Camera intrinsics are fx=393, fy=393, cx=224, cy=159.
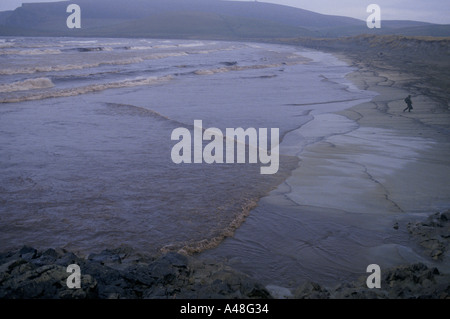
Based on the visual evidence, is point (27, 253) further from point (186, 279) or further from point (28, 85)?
point (28, 85)

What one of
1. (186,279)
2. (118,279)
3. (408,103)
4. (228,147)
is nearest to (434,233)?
(186,279)

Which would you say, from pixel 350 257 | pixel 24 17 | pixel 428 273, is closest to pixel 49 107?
pixel 350 257

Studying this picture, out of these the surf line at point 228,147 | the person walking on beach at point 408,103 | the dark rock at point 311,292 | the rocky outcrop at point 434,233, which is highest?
the person walking on beach at point 408,103

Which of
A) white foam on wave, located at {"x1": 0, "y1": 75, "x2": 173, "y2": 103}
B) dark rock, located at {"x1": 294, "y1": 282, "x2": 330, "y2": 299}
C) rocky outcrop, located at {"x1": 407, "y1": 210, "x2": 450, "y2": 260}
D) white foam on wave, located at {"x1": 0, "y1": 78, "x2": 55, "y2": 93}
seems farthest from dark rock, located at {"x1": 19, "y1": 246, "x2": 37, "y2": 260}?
white foam on wave, located at {"x1": 0, "y1": 78, "x2": 55, "y2": 93}

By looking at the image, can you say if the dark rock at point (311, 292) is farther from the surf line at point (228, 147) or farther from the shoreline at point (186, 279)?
the surf line at point (228, 147)

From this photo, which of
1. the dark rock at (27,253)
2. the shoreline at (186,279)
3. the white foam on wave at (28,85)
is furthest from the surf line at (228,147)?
the white foam on wave at (28,85)

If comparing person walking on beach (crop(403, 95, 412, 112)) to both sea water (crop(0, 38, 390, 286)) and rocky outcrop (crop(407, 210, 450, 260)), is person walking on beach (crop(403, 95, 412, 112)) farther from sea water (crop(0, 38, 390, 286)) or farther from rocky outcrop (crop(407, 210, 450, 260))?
rocky outcrop (crop(407, 210, 450, 260))
